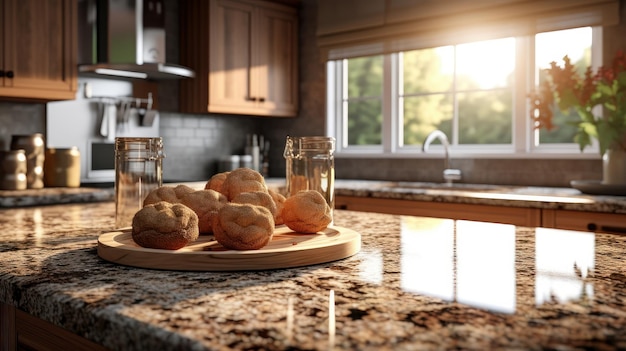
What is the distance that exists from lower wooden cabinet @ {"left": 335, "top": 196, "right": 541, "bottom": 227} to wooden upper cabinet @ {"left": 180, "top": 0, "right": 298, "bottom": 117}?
1.31m

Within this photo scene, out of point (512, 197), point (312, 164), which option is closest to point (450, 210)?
point (512, 197)

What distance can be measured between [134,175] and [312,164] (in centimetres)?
38

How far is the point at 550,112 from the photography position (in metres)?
3.10

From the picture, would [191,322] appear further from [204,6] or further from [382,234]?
[204,6]

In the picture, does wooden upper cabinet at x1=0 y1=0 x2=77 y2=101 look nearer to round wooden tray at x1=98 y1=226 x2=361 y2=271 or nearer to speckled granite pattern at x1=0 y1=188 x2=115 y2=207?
speckled granite pattern at x1=0 y1=188 x2=115 y2=207

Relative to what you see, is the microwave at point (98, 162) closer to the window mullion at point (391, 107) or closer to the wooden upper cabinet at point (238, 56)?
the wooden upper cabinet at point (238, 56)

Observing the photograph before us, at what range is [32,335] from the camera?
91cm

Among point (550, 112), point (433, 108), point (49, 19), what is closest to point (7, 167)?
point (49, 19)

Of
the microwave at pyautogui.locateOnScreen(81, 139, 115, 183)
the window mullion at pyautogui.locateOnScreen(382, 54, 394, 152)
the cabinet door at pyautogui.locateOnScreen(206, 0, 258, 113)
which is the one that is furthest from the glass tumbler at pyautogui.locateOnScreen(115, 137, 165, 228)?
the window mullion at pyautogui.locateOnScreen(382, 54, 394, 152)

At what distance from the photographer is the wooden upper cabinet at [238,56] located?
4.23 meters

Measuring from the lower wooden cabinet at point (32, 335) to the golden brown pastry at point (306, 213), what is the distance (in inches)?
17.1

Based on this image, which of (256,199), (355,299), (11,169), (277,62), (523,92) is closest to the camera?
(355,299)

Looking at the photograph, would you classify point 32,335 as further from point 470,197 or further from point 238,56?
point 238,56

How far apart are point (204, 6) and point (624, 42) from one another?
2.72 m
